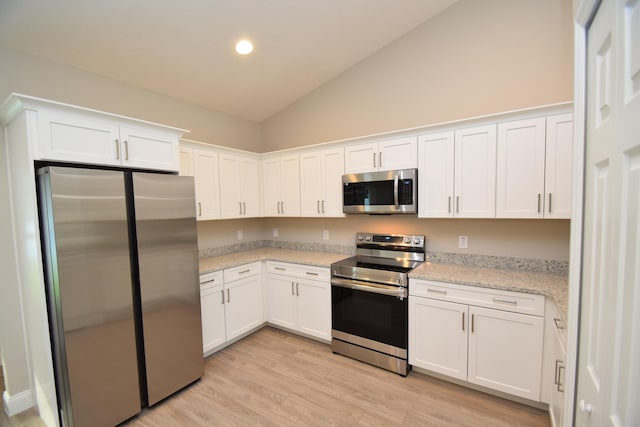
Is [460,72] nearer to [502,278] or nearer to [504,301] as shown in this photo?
[502,278]

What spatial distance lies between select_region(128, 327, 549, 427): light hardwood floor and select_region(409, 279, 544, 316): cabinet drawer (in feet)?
2.54

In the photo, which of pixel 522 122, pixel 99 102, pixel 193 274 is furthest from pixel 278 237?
pixel 522 122

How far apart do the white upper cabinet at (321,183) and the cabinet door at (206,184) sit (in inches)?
39.5

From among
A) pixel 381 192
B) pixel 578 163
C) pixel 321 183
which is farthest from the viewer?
pixel 321 183

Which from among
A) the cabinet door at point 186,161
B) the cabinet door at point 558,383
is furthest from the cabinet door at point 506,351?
the cabinet door at point 186,161

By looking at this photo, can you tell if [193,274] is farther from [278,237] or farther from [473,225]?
[473,225]

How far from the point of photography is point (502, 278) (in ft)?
7.31

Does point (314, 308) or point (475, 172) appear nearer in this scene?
point (475, 172)

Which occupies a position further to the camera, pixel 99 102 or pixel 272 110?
pixel 272 110

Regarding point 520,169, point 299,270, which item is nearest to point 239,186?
point 299,270

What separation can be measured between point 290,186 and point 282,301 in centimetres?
142

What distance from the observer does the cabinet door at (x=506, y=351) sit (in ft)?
6.53

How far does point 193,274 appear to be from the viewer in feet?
7.82

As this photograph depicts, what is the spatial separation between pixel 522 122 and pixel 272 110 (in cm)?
298
